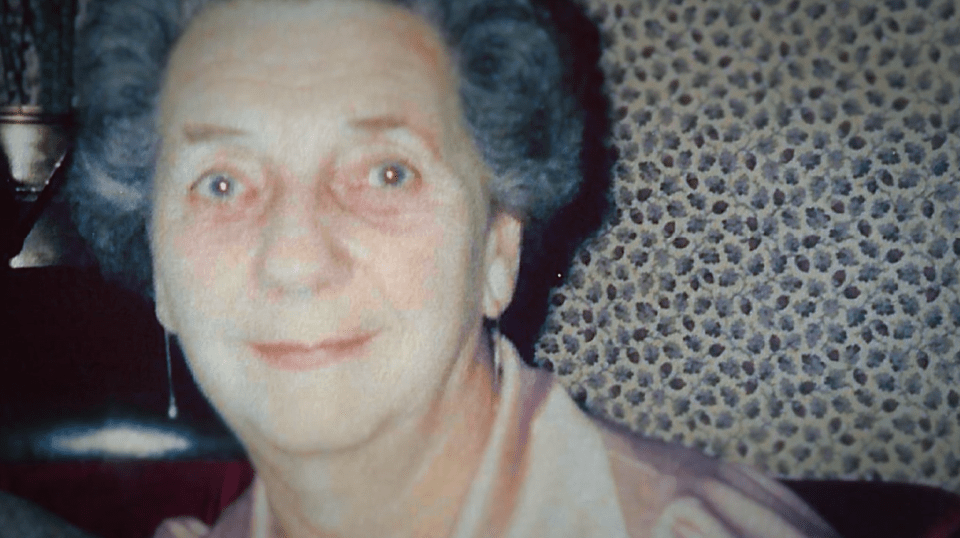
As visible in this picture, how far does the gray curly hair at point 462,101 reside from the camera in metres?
0.93

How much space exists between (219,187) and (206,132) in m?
0.06

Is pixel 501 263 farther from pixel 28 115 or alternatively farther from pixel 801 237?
pixel 28 115

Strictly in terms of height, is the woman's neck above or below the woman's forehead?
below

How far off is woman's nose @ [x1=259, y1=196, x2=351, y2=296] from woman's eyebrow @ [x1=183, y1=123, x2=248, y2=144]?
0.10m

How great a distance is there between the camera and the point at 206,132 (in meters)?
0.94

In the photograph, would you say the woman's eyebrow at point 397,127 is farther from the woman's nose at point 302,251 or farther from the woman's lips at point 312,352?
the woman's lips at point 312,352

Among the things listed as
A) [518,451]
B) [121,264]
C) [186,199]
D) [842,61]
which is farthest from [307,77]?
[842,61]

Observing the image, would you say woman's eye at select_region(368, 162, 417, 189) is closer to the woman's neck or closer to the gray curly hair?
the gray curly hair

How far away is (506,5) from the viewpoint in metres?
0.94

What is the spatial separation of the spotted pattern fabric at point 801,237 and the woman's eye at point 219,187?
1.46 ft

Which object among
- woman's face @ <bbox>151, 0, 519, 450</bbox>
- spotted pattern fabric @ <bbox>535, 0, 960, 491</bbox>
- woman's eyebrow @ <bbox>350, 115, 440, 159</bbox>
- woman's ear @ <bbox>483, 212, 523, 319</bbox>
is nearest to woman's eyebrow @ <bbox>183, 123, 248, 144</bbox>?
woman's face @ <bbox>151, 0, 519, 450</bbox>

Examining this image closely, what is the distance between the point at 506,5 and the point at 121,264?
543 millimetres

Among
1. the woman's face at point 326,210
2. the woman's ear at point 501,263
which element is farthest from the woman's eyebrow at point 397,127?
the woman's ear at point 501,263

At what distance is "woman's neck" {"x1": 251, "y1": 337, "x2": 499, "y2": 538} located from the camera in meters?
0.94
